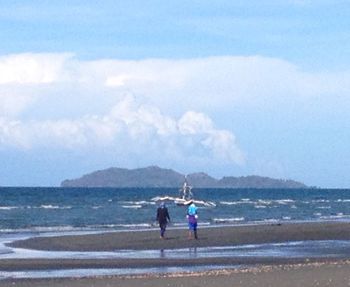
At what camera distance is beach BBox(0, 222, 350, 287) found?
76.2 feet

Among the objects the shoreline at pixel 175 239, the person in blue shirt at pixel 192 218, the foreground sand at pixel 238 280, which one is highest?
the person in blue shirt at pixel 192 218

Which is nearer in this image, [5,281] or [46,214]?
[5,281]

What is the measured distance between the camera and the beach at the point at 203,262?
23.2 metres

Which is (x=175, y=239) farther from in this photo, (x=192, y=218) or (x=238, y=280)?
(x=238, y=280)

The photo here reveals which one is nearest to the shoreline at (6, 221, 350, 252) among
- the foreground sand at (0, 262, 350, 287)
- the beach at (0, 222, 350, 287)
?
the beach at (0, 222, 350, 287)

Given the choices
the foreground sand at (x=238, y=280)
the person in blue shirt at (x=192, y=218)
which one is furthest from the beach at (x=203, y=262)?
the person in blue shirt at (x=192, y=218)

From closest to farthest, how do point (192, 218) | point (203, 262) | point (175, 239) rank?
point (203, 262) → point (192, 218) → point (175, 239)

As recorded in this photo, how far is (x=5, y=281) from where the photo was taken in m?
26.6

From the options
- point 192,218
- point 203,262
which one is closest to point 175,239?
point 192,218

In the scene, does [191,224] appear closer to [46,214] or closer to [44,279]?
[44,279]

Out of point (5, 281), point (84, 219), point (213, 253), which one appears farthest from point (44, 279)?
point (84, 219)

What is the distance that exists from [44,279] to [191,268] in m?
4.90

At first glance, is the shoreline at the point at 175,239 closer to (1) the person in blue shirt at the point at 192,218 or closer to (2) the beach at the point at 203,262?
(2) the beach at the point at 203,262

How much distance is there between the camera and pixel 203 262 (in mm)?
32438
